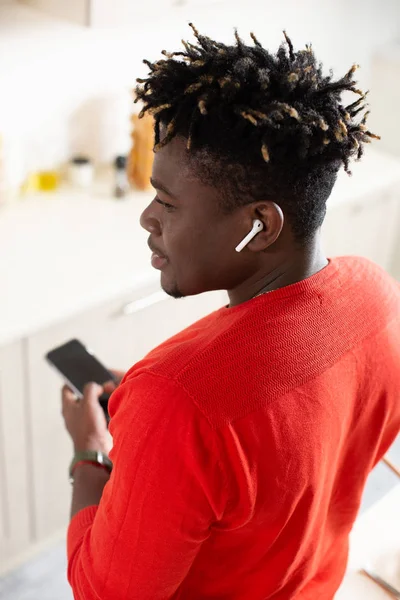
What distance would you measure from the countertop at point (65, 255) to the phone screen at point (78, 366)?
32 cm

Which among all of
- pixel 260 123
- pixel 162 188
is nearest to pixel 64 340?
pixel 162 188

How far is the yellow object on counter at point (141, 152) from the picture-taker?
89.7 inches

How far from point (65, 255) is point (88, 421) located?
825 mm

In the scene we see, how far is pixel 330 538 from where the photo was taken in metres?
1.10

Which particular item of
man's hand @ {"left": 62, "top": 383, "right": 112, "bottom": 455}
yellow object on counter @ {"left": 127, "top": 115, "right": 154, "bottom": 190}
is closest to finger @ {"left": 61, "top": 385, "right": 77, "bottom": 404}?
man's hand @ {"left": 62, "top": 383, "right": 112, "bottom": 455}

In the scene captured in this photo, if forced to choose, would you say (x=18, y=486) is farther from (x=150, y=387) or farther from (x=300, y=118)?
(x=300, y=118)

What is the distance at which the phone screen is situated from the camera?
133cm

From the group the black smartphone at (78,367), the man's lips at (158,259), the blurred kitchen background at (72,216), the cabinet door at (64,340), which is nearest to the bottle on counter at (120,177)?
the blurred kitchen background at (72,216)

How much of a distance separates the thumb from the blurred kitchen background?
1.51 ft

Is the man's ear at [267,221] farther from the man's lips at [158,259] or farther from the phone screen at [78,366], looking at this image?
the phone screen at [78,366]

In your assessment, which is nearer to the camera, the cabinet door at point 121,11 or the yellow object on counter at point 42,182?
the cabinet door at point 121,11

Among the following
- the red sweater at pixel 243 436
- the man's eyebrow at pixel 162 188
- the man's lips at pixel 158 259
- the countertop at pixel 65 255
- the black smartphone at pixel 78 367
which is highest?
the countertop at pixel 65 255

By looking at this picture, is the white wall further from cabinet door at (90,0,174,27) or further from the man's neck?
the man's neck

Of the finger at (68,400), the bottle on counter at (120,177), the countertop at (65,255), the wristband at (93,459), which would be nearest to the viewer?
the wristband at (93,459)
